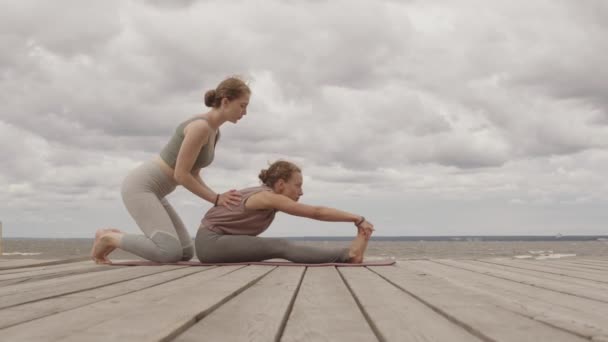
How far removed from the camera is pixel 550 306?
7.20 feet

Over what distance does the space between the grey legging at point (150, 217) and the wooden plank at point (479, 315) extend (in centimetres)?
223

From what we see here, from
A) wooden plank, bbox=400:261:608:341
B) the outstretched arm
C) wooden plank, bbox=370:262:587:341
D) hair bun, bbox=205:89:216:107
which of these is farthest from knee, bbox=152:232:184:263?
wooden plank, bbox=400:261:608:341

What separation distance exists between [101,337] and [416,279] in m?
2.09

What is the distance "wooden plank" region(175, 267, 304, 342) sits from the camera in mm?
1543

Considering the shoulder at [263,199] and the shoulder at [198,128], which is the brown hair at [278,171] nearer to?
the shoulder at [263,199]

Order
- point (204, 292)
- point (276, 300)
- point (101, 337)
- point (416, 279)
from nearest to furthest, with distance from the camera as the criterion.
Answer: point (101, 337) → point (276, 300) → point (204, 292) → point (416, 279)

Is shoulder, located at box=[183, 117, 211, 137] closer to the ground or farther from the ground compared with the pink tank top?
farther from the ground

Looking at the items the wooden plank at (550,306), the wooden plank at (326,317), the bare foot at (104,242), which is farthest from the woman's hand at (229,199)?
the wooden plank at (550,306)

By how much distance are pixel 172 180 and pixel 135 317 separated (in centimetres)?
308

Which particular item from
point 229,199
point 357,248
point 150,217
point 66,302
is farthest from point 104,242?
point 66,302

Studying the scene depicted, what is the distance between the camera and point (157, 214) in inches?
181

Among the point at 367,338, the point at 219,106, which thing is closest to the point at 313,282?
the point at 367,338

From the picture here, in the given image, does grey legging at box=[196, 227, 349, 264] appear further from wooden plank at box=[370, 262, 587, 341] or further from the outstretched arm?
wooden plank at box=[370, 262, 587, 341]

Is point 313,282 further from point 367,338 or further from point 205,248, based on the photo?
point 205,248
